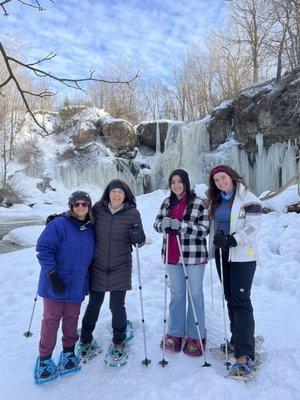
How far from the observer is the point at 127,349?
12.4 ft

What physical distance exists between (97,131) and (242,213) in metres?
24.9

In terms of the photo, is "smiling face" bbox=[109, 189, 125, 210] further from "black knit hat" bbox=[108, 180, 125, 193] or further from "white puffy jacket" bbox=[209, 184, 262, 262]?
"white puffy jacket" bbox=[209, 184, 262, 262]

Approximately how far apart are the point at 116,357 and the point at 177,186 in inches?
67.5

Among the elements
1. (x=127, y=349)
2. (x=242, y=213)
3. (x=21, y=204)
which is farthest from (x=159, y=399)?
(x=21, y=204)

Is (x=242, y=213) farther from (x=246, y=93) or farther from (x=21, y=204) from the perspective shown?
(x=21, y=204)

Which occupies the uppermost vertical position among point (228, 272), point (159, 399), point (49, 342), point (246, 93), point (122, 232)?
point (246, 93)

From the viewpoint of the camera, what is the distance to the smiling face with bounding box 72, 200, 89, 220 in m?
3.53

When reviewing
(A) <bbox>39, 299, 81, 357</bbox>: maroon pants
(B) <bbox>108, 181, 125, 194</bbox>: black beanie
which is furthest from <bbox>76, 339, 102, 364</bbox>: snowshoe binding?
(B) <bbox>108, 181, 125, 194</bbox>: black beanie

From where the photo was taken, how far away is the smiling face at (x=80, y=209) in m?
3.53

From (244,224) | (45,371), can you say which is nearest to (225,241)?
(244,224)

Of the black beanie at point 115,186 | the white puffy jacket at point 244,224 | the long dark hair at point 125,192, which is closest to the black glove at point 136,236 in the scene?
the long dark hair at point 125,192

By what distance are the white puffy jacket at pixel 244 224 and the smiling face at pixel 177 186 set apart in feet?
1.76

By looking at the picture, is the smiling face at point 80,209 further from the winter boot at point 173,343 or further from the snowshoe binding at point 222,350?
the snowshoe binding at point 222,350

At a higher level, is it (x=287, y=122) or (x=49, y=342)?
(x=287, y=122)
